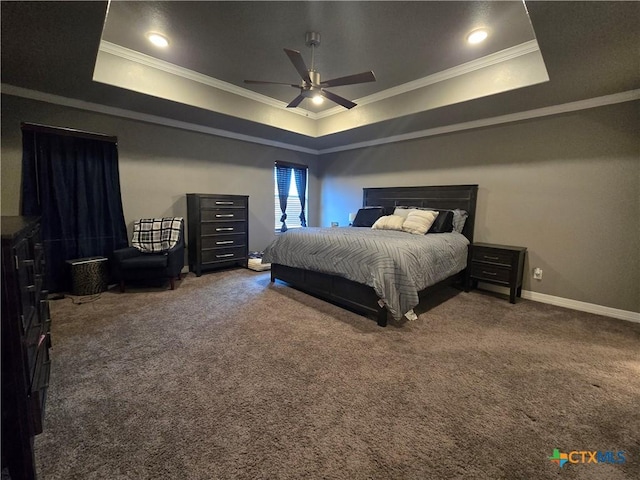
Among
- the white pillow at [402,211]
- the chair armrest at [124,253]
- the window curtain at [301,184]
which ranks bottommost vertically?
the chair armrest at [124,253]

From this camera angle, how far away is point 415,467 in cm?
121

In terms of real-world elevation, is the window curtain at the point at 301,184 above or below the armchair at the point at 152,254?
above

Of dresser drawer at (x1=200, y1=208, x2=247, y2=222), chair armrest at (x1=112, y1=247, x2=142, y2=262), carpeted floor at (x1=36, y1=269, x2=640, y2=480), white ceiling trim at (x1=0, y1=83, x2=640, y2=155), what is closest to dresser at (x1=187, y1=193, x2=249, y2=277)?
dresser drawer at (x1=200, y1=208, x2=247, y2=222)

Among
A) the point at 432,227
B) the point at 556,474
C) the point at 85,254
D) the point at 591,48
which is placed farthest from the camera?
the point at 432,227

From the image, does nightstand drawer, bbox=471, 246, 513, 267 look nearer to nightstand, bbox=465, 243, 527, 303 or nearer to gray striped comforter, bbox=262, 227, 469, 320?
nightstand, bbox=465, 243, 527, 303

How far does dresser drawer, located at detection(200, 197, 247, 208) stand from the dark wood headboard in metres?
2.34

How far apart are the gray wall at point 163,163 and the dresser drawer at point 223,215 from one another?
0.52 m

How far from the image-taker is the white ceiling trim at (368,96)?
282cm

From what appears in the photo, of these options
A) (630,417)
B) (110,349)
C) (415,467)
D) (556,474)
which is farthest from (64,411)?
(630,417)

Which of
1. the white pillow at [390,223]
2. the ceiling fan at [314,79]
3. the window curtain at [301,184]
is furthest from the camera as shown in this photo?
the window curtain at [301,184]

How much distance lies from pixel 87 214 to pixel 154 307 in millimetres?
1766

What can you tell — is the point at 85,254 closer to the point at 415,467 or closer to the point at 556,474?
the point at 415,467

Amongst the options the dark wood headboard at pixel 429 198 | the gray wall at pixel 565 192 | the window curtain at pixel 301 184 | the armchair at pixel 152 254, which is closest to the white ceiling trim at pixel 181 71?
the window curtain at pixel 301 184

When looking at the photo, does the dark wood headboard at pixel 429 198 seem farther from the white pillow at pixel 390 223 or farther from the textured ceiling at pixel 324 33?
the textured ceiling at pixel 324 33
